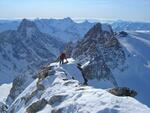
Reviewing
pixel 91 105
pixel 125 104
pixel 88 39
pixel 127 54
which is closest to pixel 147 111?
pixel 125 104

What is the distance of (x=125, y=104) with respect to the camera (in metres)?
33.0

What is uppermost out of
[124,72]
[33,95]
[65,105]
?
[65,105]

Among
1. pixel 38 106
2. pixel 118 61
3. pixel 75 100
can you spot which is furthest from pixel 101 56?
pixel 75 100

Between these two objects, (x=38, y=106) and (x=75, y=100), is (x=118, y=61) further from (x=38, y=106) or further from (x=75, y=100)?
(x=75, y=100)

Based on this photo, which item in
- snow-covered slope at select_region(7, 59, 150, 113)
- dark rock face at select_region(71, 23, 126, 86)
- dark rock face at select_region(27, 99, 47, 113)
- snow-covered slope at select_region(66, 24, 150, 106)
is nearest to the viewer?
snow-covered slope at select_region(7, 59, 150, 113)

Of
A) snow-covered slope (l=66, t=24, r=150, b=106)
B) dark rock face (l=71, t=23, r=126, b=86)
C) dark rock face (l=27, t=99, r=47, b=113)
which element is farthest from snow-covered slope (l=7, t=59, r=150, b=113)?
dark rock face (l=71, t=23, r=126, b=86)

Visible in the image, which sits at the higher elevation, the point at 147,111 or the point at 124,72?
the point at 147,111

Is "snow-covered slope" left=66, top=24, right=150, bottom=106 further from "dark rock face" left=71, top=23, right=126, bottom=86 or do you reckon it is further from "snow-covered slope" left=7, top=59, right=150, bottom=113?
"snow-covered slope" left=7, top=59, right=150, bottom=113

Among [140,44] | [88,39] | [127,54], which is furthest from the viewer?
[88,39]

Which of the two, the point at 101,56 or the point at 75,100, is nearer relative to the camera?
the point at 75,100

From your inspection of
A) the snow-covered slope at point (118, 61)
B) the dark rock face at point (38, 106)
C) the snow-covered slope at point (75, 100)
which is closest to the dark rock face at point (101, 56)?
the snow-covered slope at point (118, 61)

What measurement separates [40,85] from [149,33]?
136154 mm

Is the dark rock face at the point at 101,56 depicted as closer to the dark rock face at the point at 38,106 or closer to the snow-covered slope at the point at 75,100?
the snow-covered slope at the point at 75,100

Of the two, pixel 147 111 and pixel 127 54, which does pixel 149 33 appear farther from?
pixel 147 111
